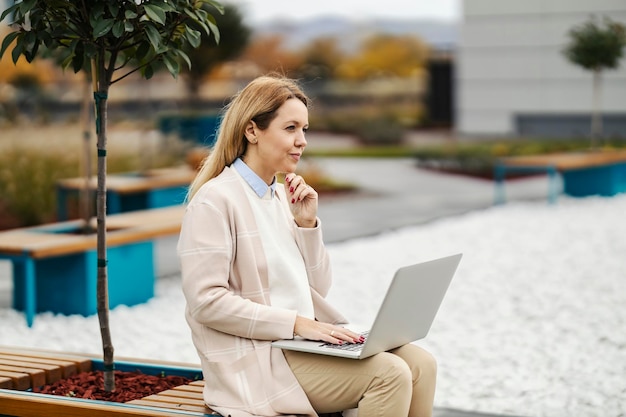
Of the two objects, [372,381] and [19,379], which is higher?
[372,381]

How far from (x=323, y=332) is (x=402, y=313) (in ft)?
0.90

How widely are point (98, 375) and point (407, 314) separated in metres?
1.59

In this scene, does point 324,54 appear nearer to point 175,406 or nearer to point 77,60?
point 77,60

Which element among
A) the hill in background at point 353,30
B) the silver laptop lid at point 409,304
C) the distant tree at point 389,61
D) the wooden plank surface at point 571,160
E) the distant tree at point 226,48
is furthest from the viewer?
the hill in background at point 353,30

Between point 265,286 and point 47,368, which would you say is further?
point 47,368

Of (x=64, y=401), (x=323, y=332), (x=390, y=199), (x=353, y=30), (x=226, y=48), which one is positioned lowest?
(x=390, y=199)

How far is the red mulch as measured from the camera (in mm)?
4238

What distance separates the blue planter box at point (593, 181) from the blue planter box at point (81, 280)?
873cm

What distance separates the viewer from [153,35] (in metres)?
4.12

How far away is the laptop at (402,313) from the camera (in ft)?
11.1

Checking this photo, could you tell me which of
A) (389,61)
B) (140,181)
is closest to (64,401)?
(140,181)

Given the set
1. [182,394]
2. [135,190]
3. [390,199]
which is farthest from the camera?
[390,199]

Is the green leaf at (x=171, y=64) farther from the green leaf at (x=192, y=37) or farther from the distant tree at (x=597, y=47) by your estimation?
the distant tree at (x=597, y=47)

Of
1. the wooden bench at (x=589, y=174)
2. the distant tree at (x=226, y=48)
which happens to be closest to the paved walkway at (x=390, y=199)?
the wooden bench at (x=589, y=174)
